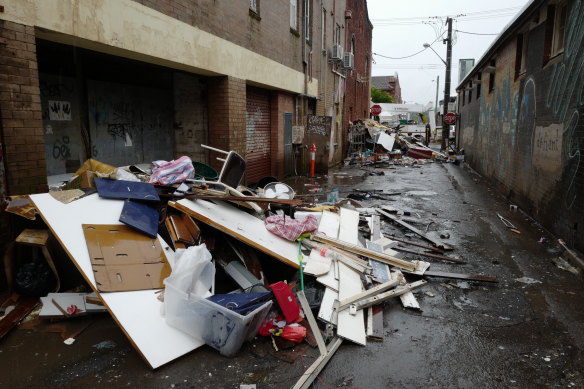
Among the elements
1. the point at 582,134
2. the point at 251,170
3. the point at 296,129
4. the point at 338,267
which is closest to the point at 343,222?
the point at 338,267

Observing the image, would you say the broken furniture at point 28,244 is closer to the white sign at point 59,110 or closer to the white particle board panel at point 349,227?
the white sign at point 59,110

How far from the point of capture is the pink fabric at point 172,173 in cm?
536

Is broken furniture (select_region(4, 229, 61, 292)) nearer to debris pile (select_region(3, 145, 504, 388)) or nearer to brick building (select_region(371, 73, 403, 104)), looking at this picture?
debris pile (select_region(3, 145, 504, 388))

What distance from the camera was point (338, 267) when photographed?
4.83 metres

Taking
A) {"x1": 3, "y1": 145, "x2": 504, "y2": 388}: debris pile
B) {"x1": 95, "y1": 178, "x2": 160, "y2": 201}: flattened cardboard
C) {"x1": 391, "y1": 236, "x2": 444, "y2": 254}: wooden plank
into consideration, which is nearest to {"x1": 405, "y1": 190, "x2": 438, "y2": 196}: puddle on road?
{"x1": 391, "y1": 236, "x2": 444, "y2": 254}: wooden plank

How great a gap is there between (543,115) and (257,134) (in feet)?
23.1

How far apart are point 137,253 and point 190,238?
0.61 m

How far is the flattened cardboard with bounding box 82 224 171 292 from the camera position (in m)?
3.69

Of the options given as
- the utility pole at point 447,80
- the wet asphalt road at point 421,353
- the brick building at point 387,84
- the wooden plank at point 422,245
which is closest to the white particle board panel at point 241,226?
the wet asphalt road at point 421,353

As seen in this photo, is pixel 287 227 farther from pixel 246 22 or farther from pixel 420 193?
pixel 420 193

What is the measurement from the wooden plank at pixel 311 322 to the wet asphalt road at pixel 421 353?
0.11 m

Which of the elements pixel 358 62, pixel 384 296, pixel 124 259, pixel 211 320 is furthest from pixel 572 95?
pixel 358 62

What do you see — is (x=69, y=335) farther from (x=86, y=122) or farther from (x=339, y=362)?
(x=86, y=122)

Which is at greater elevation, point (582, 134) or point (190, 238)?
point (582, 134)
